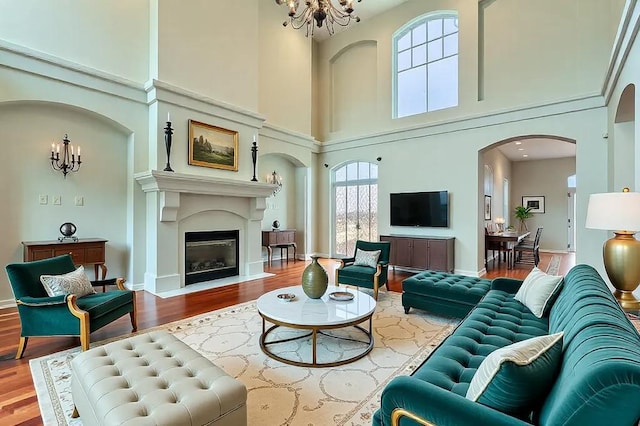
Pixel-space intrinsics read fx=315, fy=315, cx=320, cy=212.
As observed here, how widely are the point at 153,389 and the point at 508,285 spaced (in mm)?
3367

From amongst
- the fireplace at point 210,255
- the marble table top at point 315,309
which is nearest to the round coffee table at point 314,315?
the marble table top at point 315,309

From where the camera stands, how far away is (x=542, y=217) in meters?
11.4

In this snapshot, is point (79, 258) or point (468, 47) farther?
point (468, 47)

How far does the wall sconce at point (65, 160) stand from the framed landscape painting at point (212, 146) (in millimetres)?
1675

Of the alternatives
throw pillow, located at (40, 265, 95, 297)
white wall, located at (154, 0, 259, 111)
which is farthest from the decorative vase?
white wall, located at (154, 0, 259, 111)

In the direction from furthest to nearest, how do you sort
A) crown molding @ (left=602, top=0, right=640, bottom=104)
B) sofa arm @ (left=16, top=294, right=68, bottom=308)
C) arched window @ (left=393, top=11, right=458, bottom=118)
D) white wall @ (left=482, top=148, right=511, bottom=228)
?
white wall @ (left=482, top=148, right=511, bottom=228)
arched window @ (left=393, top=11, right=458, bottom=118)
crown molding @ (left=602, top=0, right=640, bottom=104)
sofa arm @ (left=16, top=294, right=68, bottom=308)

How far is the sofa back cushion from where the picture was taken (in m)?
0.89

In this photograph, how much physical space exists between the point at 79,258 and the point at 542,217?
13390 mm

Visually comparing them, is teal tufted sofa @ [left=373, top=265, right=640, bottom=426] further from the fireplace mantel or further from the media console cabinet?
the fireplace mantel

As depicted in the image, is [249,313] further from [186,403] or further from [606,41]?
[606,41]

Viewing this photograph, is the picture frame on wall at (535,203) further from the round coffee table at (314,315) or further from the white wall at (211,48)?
the round coffee table at (314,315)

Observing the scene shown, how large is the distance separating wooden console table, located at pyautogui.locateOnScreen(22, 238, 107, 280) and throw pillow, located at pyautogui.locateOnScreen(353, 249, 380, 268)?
12.8 ft

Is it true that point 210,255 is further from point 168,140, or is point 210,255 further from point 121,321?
point 121,321

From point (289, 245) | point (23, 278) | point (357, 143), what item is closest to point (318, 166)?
point (357, 143)
